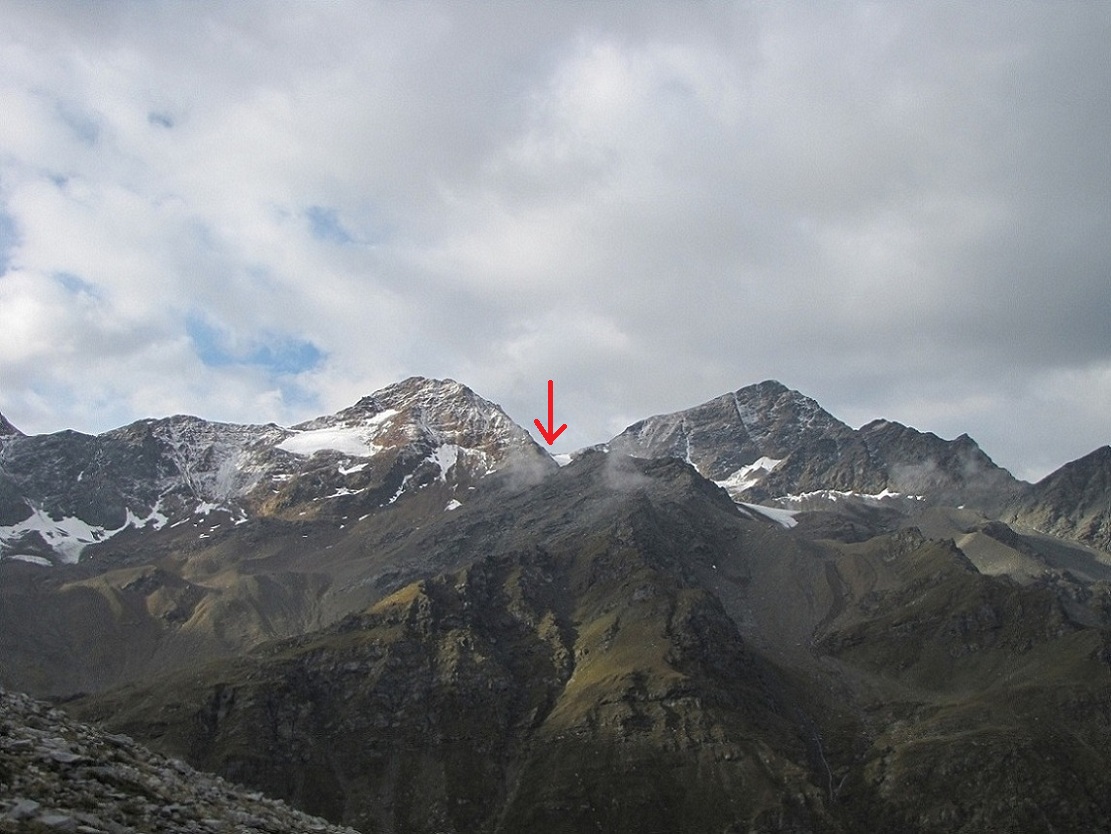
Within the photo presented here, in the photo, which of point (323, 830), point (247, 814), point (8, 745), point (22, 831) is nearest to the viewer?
point (22, 831)

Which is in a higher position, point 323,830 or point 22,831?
point 22,831

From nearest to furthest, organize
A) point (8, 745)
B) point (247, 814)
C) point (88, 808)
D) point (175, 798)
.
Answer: point (88, 808) < point (8, 745) < point (175, 798) < point (247, 814)

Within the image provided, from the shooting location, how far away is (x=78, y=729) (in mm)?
48656

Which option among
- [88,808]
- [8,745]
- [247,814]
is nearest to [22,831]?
[88,808]

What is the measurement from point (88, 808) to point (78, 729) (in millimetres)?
16285

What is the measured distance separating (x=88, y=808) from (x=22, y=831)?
5468 millimetres

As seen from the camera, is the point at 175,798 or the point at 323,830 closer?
the point at 175,798

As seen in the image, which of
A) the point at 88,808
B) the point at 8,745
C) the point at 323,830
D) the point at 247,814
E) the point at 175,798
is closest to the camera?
the point at 88,808

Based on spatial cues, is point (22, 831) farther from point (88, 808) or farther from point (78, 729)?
point (78, 729)

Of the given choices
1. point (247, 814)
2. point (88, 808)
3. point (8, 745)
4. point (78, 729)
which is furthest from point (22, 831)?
point (78, 729)

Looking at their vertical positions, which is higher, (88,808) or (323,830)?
(88,808)

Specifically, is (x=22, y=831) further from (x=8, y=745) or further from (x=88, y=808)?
(x=8, y=745)

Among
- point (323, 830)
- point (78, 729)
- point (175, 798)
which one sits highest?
point (78, 729)

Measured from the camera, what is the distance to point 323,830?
48500 millimetres
